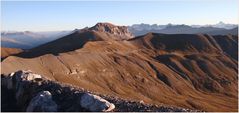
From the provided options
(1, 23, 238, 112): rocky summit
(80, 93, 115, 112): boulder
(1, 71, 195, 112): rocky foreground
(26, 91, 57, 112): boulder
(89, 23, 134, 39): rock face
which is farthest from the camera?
(89, 23, 134, 39): rock face

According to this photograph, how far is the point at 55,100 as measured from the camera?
1972 centimetres

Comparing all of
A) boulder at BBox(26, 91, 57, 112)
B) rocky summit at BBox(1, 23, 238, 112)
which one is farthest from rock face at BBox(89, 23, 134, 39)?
boulder at BBox(26, 91, 57, 112)

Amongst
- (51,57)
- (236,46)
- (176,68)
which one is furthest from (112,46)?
(236,46)

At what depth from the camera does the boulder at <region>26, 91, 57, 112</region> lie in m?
19.0

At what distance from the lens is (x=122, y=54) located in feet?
257

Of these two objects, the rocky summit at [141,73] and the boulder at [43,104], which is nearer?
the boulder at [43,104]

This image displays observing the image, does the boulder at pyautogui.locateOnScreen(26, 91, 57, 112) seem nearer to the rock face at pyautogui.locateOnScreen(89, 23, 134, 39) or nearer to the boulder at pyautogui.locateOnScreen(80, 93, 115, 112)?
the boulder at pyautogui.locateOnScreen(80, 93, 115, 112)

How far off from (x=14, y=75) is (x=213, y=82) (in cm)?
5386

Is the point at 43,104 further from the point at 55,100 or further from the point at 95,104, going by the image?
the point at 95,104

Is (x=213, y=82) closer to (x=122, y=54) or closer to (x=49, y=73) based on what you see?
(x=122, y=54)

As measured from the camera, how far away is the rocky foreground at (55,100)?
17.8 meters

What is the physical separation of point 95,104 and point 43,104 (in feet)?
9.49

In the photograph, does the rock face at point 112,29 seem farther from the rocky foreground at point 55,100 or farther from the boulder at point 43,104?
the boulder at point 43,104

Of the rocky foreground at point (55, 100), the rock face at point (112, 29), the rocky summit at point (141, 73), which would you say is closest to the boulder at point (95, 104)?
the rocky foreground at point (55, 100)
